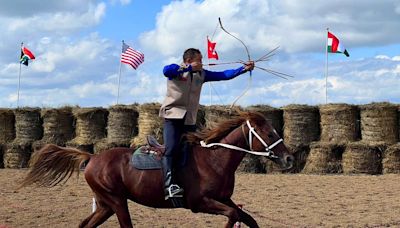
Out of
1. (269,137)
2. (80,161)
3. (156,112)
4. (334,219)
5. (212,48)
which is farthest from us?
(212,48)

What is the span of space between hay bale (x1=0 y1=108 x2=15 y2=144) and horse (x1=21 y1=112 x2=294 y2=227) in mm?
12540

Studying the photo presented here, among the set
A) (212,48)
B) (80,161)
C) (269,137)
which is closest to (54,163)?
(80,161)

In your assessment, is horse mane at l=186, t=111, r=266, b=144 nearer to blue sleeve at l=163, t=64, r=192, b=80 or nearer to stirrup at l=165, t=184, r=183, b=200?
stirrup at l=165, t=184, r=183, b=200

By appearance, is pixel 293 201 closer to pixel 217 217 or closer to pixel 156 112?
pixel 217 217

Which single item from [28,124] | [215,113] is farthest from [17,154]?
[215,113]

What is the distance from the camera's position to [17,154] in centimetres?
1912

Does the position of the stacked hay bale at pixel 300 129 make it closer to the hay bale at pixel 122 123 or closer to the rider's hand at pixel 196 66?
the hay bale at pixel 122 123

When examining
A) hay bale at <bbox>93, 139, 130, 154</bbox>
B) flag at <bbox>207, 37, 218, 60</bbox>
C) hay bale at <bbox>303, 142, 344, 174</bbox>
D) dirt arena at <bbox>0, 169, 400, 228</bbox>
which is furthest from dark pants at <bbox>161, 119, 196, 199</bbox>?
flag at <bbox>207, 37, 218, 60</bbox>

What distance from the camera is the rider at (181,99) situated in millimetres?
7289

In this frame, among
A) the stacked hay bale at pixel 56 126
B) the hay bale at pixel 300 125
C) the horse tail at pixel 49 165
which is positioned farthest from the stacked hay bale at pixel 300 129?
the horse tail at pixel 49 165

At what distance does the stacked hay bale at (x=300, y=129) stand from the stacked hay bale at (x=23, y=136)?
786 cm

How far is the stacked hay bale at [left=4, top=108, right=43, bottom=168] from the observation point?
19.1 metres

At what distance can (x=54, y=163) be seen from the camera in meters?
8.46

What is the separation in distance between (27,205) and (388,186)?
7.99 m
